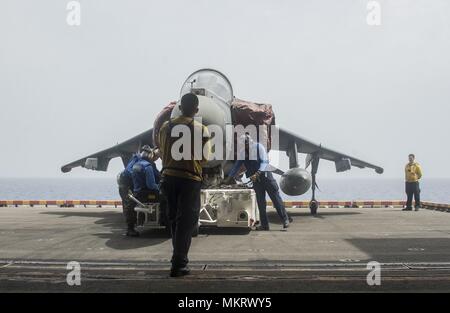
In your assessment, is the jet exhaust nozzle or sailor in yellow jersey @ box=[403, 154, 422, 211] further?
sailor in yellow jersey @ box=[403, 154, 422, 211]

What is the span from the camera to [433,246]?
732cm

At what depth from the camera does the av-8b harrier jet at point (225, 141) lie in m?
9.75

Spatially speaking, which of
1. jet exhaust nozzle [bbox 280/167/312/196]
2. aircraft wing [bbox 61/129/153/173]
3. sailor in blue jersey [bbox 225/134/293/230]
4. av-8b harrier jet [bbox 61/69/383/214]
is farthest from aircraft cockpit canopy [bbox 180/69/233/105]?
aircraft wing [bbox 61/129/153/173]

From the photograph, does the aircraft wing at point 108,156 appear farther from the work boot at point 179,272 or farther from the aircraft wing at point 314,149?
the work boot at point 179,272

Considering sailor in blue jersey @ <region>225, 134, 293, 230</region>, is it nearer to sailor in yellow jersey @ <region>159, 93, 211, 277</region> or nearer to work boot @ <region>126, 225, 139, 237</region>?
work boot @ <region>126, 225, 139, 237</region>

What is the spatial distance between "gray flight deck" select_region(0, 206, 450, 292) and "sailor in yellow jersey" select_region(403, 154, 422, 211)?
7282 millimetres

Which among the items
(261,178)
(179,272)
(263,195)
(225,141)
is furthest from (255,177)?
(179,272)

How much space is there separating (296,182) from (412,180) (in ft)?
20.9

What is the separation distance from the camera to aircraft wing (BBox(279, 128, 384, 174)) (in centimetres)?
1662

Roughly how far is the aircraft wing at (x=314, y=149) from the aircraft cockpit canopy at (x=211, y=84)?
418cm

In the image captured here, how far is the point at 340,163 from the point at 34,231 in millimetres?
12607

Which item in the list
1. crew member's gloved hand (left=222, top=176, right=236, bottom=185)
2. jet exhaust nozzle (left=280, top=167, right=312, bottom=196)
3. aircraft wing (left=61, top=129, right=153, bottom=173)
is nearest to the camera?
crew member's gloved hand (left=222, top=176, right=236, bottom=185)
